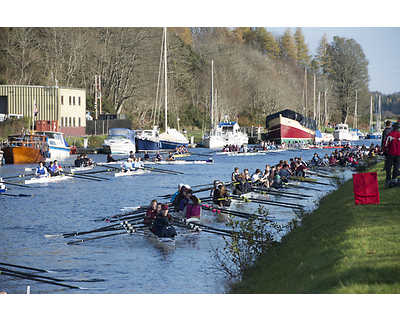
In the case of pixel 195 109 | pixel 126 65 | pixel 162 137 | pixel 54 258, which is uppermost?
pixel 126 65

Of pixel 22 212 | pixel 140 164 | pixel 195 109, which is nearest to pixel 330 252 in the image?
pixel 22 212

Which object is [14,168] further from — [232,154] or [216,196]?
[232,154]

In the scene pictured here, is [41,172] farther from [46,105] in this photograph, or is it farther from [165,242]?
[46,105]

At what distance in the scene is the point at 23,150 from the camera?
4825 centimetres

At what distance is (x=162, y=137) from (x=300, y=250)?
5571cm

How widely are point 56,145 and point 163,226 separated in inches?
1546

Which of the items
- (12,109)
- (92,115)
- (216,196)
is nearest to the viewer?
(216,196)

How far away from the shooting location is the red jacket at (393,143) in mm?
17938

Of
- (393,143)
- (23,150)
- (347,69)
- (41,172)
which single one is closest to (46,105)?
(23,150)

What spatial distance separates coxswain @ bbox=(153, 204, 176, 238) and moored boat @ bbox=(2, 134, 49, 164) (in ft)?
111

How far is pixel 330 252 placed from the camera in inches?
442

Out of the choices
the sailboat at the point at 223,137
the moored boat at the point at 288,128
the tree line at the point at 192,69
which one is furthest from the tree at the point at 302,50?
the sailboat at the point at 223,137

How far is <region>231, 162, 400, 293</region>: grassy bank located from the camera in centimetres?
916

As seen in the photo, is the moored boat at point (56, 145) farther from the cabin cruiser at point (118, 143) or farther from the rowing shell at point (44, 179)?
the rowing shell at point (44, 179)
